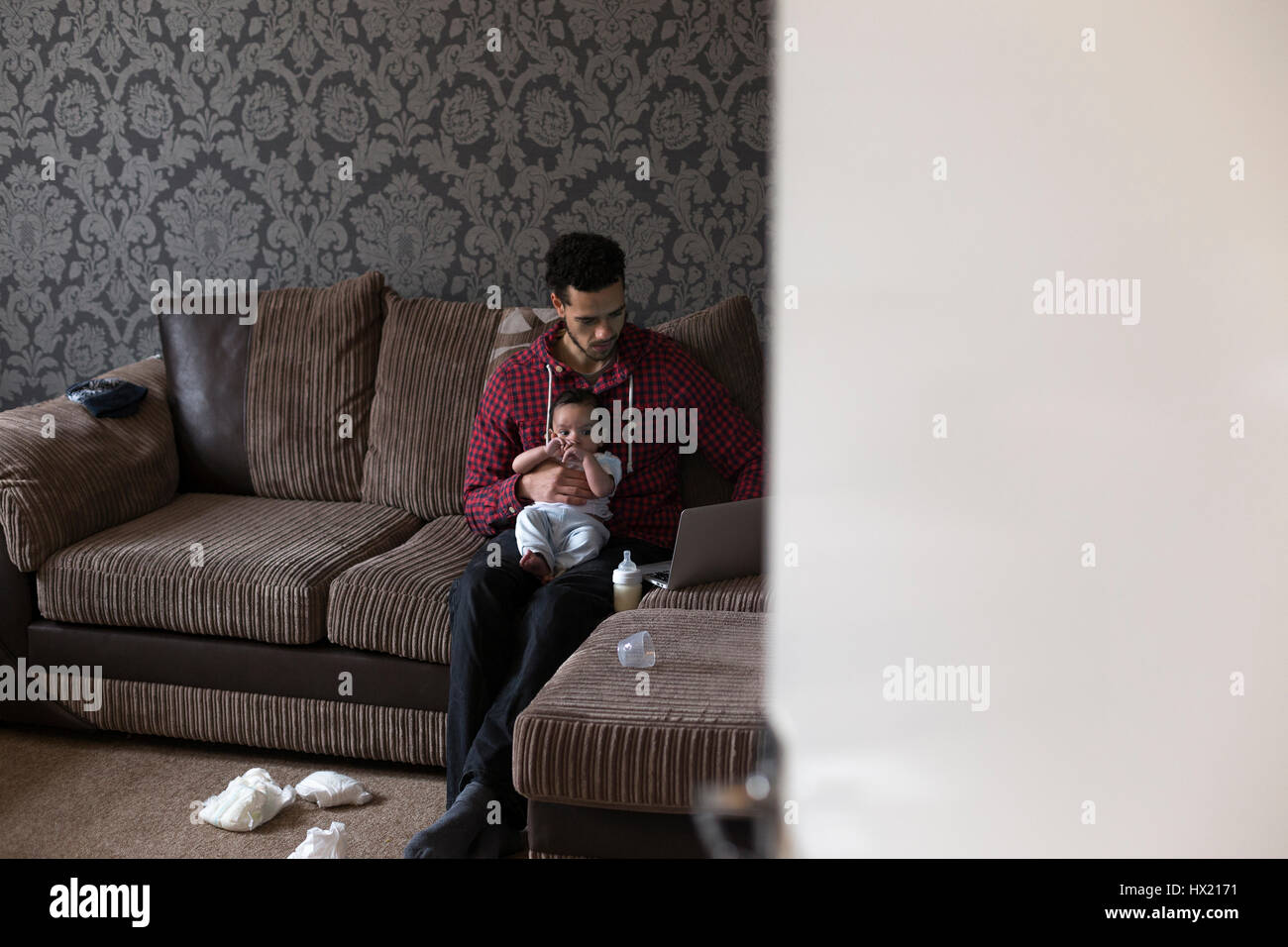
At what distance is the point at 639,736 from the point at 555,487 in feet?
2.66

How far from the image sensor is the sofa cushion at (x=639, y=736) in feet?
4.67

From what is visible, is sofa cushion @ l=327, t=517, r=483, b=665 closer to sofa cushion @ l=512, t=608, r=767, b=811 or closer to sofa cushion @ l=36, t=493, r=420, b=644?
sofa cushion @ l=36, t=493, r=420, b=644

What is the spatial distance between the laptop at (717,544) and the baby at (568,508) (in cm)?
20

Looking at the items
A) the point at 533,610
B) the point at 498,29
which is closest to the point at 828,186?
the point at 533,610

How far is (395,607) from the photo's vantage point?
2109 millimetres

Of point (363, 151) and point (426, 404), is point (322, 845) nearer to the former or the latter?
point (426, 404)

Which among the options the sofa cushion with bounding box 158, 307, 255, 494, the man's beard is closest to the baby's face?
the man's beard

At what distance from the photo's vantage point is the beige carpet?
188cm

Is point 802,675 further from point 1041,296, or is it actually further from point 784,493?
point 1041,296

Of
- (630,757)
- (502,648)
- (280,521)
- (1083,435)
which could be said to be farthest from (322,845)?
(1083,435)

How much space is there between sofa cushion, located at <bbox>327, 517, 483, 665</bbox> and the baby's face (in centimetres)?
33

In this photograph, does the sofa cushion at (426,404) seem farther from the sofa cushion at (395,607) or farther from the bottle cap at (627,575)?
the bottle cap at (627,575)

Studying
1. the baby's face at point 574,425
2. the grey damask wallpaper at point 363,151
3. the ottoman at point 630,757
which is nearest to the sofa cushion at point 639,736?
the ottoman at point 630,757

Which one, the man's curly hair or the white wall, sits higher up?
the man's curly hair
